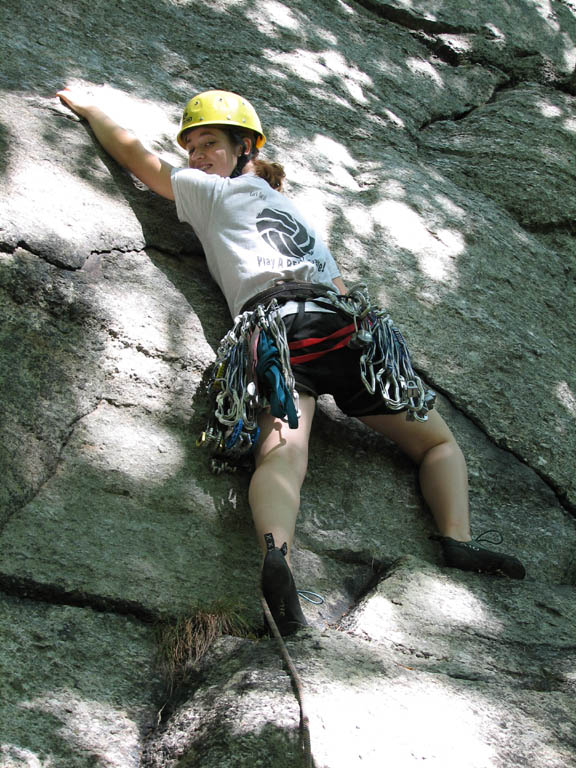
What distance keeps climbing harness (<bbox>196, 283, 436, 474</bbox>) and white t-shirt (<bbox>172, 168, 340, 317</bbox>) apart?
0.34 feet

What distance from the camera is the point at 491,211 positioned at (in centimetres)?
461

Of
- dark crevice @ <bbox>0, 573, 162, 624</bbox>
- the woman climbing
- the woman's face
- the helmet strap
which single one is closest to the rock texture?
dark crevice @ <bbox>0, 573, 162, 624</bbox>

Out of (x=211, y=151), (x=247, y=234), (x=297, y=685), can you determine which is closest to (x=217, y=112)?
(x=211, y=151)

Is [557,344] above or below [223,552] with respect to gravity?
above

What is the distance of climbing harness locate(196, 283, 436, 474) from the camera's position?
8.85ft

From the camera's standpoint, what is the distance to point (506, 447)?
3336 millimetres

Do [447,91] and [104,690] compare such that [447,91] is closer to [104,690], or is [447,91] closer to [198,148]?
[198,148]

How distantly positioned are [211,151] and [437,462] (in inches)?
65.3

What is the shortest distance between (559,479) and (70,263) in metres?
2.06

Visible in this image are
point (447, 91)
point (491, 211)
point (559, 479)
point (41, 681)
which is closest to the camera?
point (41, 681)

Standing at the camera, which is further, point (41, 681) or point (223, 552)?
point (223, 552)

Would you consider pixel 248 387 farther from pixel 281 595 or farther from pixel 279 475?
pixel 281 595

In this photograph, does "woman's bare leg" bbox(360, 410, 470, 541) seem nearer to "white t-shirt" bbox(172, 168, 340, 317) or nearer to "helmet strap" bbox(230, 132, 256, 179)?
"white t-shirt" bbox(172, 168, 340, 317)

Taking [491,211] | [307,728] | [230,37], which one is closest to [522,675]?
[307,728]
